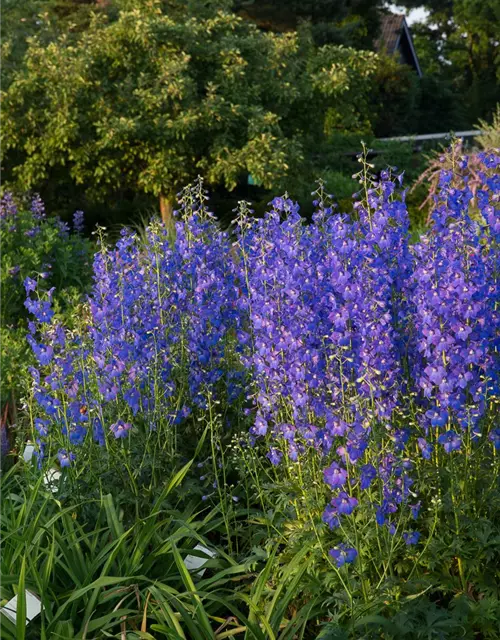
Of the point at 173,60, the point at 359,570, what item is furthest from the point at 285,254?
the point at 173,60

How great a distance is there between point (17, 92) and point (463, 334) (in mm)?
10106

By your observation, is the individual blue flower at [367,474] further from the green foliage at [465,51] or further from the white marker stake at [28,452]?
the green foliage at [465,51]

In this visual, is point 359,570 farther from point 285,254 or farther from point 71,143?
point 71,143

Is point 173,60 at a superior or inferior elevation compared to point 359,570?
superior

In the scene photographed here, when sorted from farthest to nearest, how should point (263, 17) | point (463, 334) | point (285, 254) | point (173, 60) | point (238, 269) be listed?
point (263, 17) < point (173, 60) < point (238, 269) < point (285, 254) < point (463, 334)

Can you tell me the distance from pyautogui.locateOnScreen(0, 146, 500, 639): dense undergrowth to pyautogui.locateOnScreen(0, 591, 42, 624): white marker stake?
0.15 feet

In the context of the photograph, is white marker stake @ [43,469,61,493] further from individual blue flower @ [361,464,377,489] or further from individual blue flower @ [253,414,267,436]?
individual blue flower @ [361,464,377,489]

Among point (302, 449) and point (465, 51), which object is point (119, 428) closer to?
point (302, 449)

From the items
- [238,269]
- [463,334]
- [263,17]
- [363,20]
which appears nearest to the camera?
[463,334]

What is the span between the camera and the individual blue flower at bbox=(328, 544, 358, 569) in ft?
9.62

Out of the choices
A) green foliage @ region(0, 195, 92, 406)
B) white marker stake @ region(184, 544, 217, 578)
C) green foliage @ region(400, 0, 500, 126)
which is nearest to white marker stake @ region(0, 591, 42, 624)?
white marker stake @ region(184, 544, 217, 578)

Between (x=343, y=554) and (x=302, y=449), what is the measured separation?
50cm

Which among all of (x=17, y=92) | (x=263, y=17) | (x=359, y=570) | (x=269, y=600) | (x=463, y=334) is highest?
(x=263, y=17)

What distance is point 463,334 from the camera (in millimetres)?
2992
